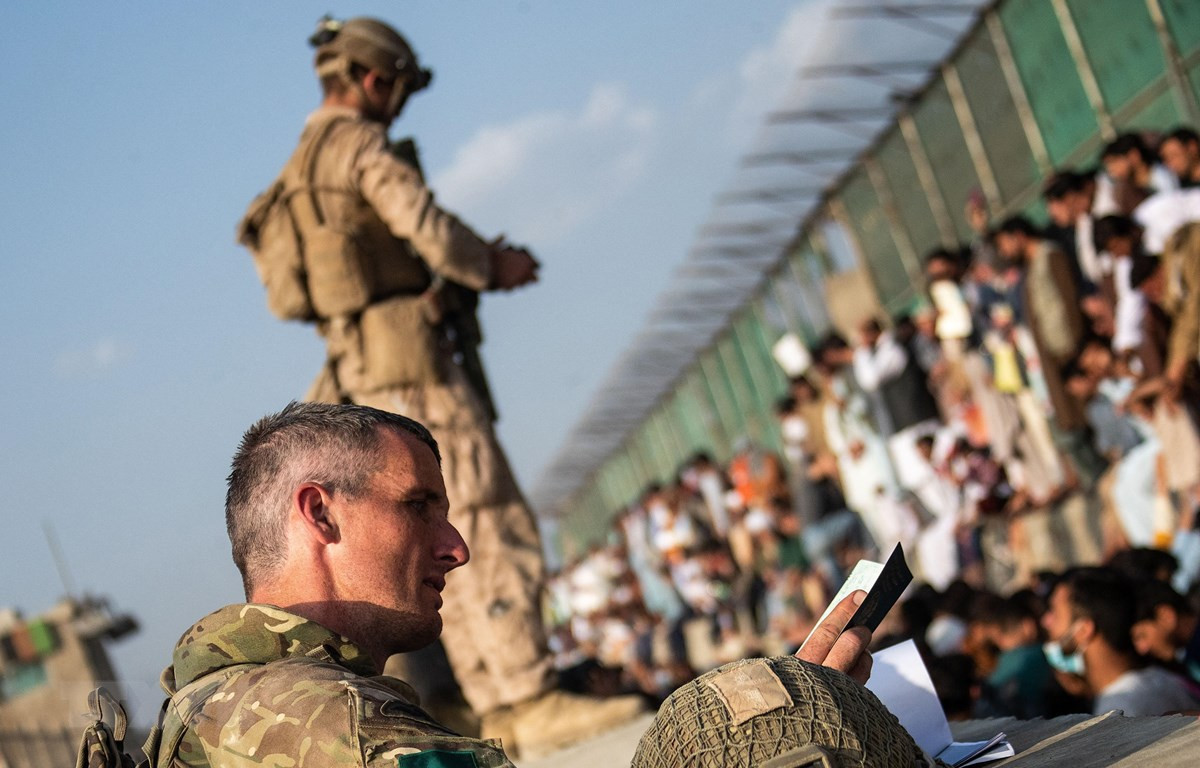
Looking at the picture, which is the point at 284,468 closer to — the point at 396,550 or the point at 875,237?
the point at 396,550

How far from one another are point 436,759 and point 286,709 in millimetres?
238

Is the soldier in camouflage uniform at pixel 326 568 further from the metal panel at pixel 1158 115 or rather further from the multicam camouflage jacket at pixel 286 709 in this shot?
the metal panel at pixel 1158 115

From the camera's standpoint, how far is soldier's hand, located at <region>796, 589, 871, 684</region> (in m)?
2.32

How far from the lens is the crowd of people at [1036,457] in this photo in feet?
A: 17.7

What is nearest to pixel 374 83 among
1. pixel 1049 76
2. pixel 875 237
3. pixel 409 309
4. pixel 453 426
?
pixel 409 309

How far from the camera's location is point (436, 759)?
1.88m

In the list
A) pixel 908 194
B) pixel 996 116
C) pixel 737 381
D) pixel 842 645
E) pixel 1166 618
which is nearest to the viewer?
pixel 842 645

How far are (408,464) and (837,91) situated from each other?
1349 centimetres

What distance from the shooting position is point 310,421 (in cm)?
237

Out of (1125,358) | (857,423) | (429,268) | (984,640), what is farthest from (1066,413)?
(429,268)

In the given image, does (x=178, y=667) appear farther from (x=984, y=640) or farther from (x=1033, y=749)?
(x=984, y=640)

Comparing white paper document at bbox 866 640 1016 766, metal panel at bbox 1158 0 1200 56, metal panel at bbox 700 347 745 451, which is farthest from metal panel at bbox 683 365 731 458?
white paper document at bbox 866 640 1016 766

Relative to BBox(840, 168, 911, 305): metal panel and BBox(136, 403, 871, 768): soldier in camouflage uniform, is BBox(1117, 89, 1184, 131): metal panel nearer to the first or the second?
BBox(840, 168, 911, 305): metal panel

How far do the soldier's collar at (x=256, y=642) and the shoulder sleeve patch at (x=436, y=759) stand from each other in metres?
0.37
